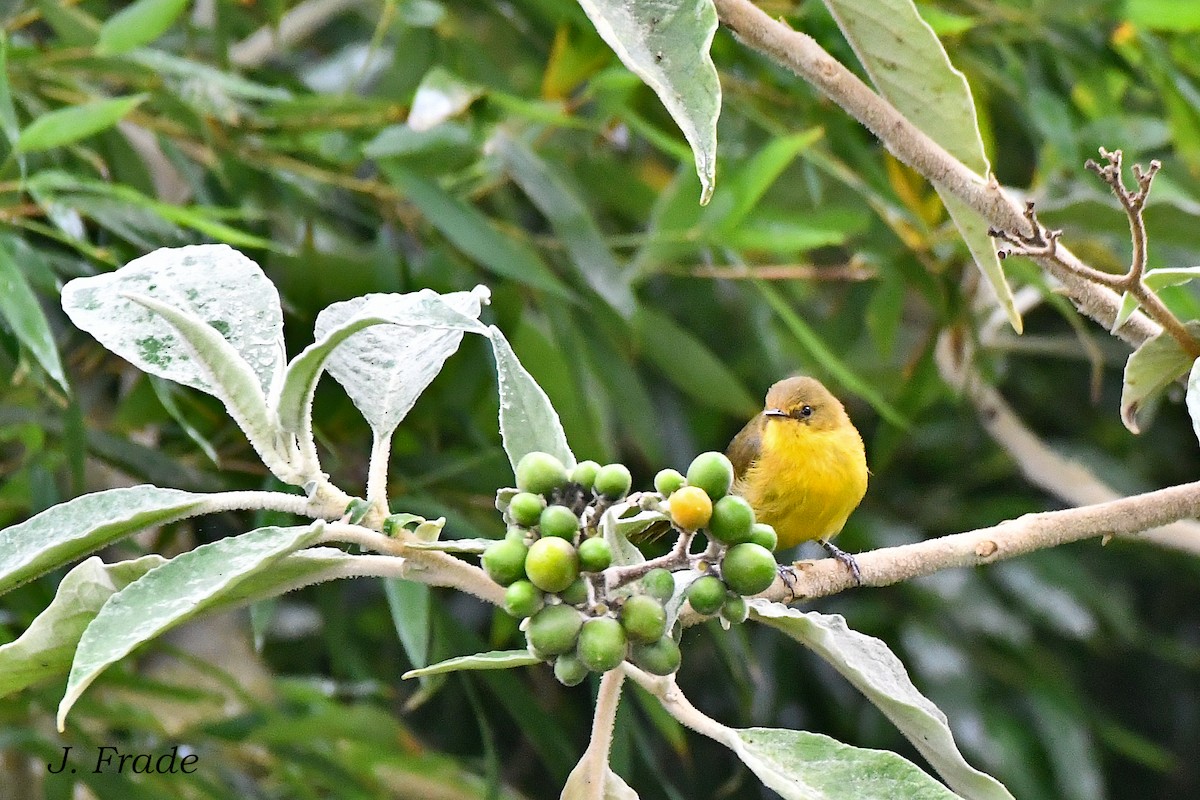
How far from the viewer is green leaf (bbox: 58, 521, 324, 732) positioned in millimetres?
674

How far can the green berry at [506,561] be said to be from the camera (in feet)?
2.38

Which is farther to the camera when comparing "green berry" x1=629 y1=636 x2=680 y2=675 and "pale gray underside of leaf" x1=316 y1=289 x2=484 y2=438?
"pale gray underside of leaf" x1=316 y1=289 x2=484 y2=438

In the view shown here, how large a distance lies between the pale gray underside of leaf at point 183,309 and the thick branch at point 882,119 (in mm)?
371

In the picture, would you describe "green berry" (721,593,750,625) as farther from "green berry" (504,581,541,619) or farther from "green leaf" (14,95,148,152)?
"green leaf" (14,95,148,152)

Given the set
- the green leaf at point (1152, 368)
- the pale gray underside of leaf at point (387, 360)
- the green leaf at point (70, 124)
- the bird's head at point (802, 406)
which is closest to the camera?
the pale gray underside of leaf at point (387, 360)

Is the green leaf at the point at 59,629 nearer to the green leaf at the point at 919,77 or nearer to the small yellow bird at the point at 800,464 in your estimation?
the green leaf at the point at 919,77

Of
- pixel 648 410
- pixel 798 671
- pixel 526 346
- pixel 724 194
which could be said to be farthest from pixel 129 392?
pixel 798 671

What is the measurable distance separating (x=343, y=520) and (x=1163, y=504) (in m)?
0.58

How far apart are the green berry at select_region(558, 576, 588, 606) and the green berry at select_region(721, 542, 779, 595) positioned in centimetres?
8

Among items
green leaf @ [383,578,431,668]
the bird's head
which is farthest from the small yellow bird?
green leaf @ [383,578,431,668]

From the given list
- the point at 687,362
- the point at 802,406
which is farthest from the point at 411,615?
the point at 802,406

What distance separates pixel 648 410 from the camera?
80.7 inches

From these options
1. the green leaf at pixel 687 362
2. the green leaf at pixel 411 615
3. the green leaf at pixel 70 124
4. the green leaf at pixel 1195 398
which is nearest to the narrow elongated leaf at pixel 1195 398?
the green leaf at pixel 1195 398

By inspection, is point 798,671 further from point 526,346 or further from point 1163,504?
point 1163,504
